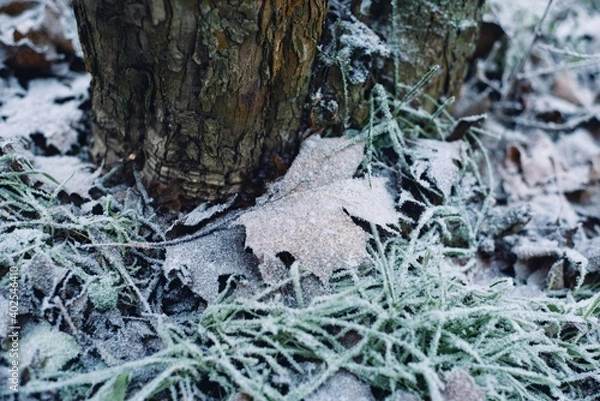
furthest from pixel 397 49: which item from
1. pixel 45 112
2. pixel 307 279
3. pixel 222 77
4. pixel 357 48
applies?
pixel 45 112

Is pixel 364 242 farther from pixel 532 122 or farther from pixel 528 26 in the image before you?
pixel 528 26

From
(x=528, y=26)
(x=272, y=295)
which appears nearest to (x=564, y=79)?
(x=528, y=26)

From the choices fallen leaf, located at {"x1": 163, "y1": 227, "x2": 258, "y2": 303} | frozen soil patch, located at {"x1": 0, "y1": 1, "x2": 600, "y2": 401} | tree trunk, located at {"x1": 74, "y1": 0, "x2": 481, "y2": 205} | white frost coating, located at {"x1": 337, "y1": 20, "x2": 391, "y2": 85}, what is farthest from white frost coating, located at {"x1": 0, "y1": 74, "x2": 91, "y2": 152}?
white frost coating, located at {"x1": 337, "y1": 20, "x2": 391, "y2": 85}

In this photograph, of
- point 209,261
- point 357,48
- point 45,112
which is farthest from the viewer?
point 45,112

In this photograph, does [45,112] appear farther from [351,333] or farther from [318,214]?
[351,333]

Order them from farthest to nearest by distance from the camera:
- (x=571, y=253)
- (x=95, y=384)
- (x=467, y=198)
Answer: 1. (x=467, y=198)
2. (x=571, y=253)
3. (x=95, y=384)

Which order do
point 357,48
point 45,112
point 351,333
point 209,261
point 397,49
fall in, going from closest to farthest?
point 351,333
point 209,261
point 357,48
point 397,49
point 45,112

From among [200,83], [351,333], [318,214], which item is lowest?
[351,333]
